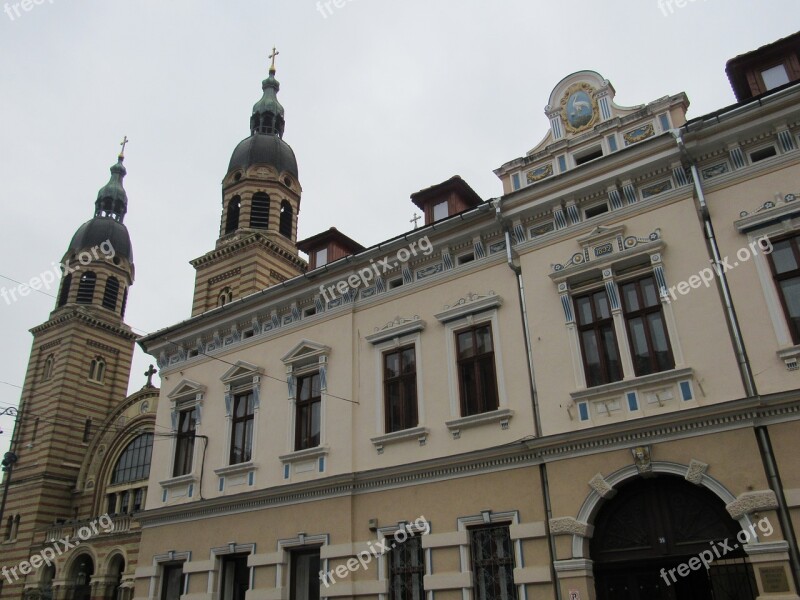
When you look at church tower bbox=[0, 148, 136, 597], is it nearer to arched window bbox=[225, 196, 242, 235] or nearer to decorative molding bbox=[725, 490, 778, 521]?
arched window bbox=[225, 196, 242, 235]

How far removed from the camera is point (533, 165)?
15.5 m

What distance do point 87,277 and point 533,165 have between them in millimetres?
40771

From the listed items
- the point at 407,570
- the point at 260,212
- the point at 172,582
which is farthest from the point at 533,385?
the point at 260,212

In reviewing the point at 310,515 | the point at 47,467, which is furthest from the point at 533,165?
the point at 47,467

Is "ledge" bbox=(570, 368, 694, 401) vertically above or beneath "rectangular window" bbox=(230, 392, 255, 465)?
beneath

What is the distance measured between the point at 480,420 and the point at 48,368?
40.5 m

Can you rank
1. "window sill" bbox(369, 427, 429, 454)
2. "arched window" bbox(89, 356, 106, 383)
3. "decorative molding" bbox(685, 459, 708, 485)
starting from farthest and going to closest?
1. "arched window" bbox(89, 356, 106, 383)
2. "window sill" bbox(369, 427, 429, 454)
3. "decorative molding" bbox(685, 459, 708, 485)

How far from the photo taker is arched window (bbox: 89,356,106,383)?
45.5 metres

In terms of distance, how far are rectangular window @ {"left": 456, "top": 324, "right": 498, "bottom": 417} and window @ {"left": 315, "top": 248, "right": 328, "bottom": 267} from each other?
6.17 m

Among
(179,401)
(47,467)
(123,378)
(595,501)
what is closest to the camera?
(595,501)

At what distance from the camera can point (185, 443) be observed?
1995 centimetres

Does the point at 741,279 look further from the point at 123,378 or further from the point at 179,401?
the point at 123,378

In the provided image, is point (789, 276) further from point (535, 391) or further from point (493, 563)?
Answer: point (493, 563)

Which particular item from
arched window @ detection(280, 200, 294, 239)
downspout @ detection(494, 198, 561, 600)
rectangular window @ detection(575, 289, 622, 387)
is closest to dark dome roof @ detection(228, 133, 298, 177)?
arched window @ detection(280, 200, 294, 239)
